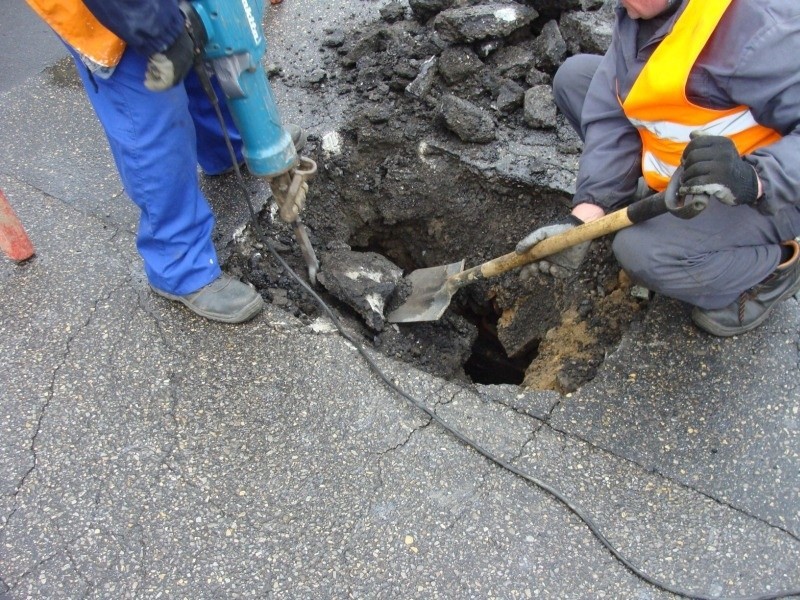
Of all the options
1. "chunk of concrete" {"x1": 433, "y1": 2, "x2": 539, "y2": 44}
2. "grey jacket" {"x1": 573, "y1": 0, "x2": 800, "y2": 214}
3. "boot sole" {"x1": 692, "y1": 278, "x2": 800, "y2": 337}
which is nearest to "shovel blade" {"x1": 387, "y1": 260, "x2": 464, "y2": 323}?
"boot sole" {"x1": 692, "y1": 278, "x2": 800, "y2": 337}

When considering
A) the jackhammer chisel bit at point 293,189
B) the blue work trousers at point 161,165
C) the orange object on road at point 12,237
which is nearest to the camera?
the blue work trousers at point 161,165

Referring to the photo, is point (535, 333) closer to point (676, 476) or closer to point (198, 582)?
point (676, 476)

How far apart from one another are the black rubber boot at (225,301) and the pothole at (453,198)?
0.52 feet

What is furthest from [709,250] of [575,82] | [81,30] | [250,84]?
[81,30]

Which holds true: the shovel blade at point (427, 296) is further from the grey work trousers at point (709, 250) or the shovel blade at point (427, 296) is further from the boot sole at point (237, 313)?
the grey work trousers at point (709, 250)

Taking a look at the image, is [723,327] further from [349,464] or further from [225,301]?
[225,301]

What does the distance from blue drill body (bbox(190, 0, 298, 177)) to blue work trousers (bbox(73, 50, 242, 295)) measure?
21 cm

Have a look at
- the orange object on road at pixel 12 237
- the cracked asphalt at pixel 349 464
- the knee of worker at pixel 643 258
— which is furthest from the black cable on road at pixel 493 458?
the orange object on road at pixel 12 237

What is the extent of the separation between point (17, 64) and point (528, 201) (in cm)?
342

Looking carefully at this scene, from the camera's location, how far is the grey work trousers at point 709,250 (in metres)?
2.17

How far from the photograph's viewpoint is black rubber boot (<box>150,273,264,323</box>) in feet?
8.10

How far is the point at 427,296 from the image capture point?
281 cm

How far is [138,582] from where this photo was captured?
1.84 m

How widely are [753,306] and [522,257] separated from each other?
2.86 feet
